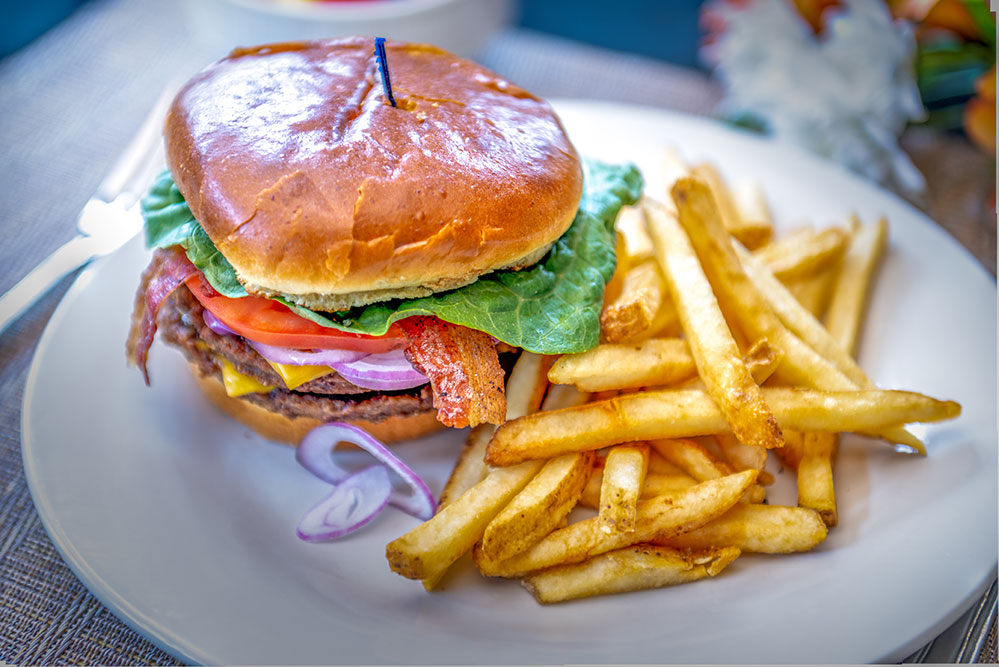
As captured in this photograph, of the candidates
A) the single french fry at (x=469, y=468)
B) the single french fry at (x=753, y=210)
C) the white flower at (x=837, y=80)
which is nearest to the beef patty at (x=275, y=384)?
the single french fry at (x=469, y=468)

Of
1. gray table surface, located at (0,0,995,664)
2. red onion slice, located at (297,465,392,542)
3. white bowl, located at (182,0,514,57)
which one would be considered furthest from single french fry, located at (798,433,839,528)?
white bowl, located at (182,0,514,57)

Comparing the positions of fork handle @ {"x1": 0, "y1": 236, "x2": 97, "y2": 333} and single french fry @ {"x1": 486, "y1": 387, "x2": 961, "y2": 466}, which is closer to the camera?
single french fry @ {"x1": 486, "y1": 387, "x2": 961, "y2": 466}

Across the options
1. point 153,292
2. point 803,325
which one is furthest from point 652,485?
point 153,292

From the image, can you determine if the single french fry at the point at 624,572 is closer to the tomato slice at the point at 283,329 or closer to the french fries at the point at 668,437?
the french fries at the point at 668,437

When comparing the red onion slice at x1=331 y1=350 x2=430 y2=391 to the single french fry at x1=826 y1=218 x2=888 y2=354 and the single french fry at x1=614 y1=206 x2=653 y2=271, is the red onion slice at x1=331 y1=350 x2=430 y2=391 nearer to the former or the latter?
the single french fry at x1=614 y1=206 x2=653 y2=271

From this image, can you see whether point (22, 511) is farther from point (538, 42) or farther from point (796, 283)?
point (538, 42)
